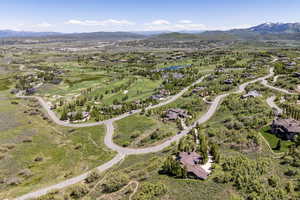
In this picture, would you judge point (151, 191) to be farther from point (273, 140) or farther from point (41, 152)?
point (41, 152)

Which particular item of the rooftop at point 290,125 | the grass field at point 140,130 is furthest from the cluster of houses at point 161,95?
the rooftop at point 290,125

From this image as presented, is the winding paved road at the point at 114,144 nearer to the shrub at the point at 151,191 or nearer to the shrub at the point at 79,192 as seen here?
the shrub at the point at 79,192

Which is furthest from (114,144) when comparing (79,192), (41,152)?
(79,192)

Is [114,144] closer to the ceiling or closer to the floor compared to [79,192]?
closer to the floor

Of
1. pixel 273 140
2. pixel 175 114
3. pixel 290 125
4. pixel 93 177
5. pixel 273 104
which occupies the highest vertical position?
pixel 290 125

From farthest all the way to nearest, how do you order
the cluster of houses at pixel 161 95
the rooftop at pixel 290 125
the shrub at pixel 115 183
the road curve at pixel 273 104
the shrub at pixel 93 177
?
1. the cluster of houses at pixel 161 95
2. the road curve at pixel 273 104
3. the rooftop at pixel 290 125
4. the shrub at pixel 93 177
5. the shrub at pixel 115 183

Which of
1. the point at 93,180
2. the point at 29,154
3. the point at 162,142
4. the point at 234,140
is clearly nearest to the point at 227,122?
the point at 234,140
